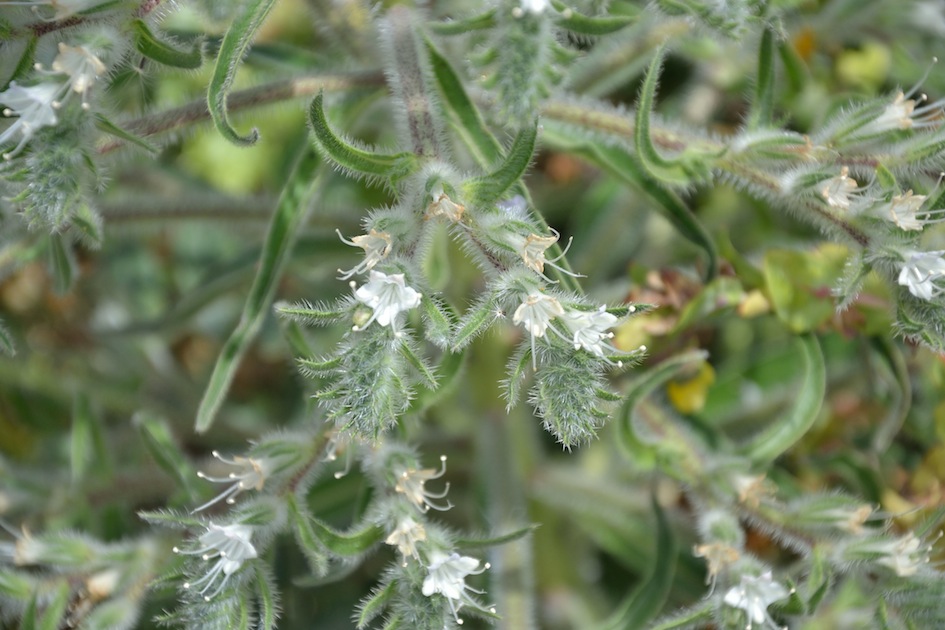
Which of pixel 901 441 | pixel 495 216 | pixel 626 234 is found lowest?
pixel 901 441

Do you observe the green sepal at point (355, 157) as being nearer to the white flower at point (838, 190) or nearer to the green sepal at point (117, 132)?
the green sepal at point (117, 132)

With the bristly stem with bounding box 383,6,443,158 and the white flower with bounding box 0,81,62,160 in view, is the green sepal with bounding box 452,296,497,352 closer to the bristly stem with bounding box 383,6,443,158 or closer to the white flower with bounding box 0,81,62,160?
the bristly stem with bounding box 383,6,443,158

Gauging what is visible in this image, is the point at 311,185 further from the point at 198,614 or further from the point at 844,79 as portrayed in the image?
the point at 844,79

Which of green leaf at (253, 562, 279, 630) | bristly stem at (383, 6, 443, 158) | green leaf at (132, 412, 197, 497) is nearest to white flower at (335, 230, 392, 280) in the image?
bristly stem at (383, 6, 443, 158)

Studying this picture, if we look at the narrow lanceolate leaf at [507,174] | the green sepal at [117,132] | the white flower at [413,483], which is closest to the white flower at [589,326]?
the narrow lanceolate leaf at [507,174]

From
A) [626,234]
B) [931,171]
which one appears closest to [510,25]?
[931,171]

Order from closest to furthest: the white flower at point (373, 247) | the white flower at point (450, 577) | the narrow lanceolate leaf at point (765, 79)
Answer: the white flower at point (373, 247) < the white flower at point (450, 577) < the narrow lanceolate leaf at point (765, 79)
